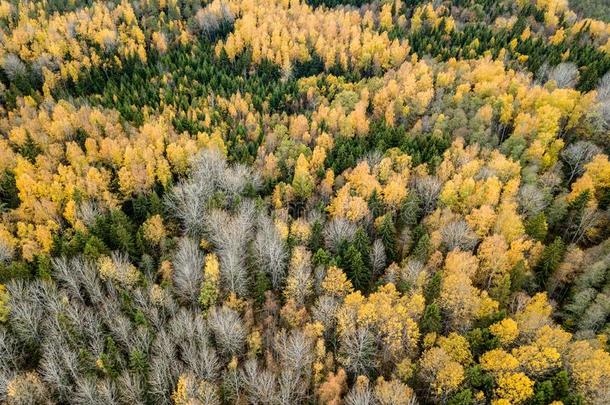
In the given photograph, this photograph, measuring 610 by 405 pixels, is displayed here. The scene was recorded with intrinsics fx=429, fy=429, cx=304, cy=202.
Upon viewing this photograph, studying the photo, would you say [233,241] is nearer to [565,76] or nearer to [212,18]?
[565,76]

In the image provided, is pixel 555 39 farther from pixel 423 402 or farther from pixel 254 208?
pixel 423 402

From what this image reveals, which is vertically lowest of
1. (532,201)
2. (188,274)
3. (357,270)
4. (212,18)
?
(357,270)

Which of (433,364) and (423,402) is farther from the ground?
(433,364)

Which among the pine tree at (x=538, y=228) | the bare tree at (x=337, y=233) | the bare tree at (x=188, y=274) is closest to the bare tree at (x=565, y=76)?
the pine tree at (x=538, y=228)

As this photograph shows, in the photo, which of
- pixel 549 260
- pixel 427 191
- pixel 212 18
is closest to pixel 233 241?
pixel 427 191

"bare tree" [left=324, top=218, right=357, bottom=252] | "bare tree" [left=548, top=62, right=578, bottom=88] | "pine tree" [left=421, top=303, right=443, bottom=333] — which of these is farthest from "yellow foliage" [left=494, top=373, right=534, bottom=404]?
"bare tree" [left=548, top=62, right=578, bottom=88]

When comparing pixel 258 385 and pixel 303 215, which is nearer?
pixel 258 385

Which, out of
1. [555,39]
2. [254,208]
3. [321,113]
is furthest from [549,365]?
[555,39]

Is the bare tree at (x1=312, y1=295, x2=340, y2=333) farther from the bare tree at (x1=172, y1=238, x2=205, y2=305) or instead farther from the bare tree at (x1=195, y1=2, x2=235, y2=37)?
the bare tree at (x1=195, y1=2, x2=235, y2=37)
